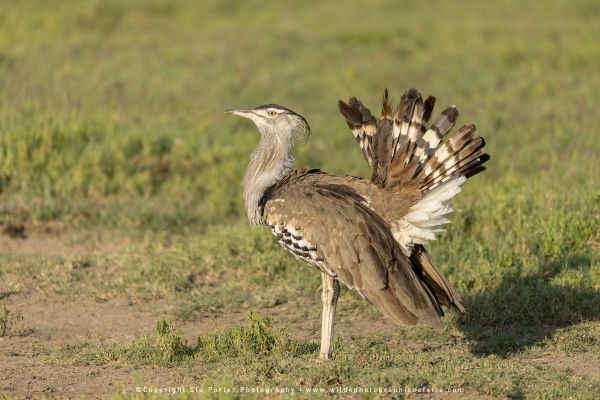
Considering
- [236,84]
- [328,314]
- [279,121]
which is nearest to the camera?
[328,314]

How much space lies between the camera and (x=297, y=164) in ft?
32.3

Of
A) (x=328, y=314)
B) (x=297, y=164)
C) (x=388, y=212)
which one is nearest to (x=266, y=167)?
(x=388, y=212)

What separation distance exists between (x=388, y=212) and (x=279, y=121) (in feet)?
3.34

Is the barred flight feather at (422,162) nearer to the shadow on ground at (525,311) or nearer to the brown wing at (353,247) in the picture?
the brown wing at (353,247)

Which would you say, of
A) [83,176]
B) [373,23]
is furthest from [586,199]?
[373,23]

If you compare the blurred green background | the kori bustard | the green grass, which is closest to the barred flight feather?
the kori bustard

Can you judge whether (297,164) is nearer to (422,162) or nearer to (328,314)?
(328,314)

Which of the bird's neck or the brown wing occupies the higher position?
the bird's neck

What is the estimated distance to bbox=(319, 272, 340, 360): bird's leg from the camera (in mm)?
5676

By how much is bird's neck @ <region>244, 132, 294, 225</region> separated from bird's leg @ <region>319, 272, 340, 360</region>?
561mm

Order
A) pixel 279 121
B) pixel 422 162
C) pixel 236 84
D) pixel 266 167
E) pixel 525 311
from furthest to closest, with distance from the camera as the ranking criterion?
pixel 236 84, pixel 525 311, pixel 279 121, pixel 266 167, pixel 422 162

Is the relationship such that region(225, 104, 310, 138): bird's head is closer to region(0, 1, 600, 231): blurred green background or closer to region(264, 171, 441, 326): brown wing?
region(264, 171, 441, 326): brown wing

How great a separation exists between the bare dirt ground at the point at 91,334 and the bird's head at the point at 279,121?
1306 mm

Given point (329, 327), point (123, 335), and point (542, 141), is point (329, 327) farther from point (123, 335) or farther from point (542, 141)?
point (542, 141)
